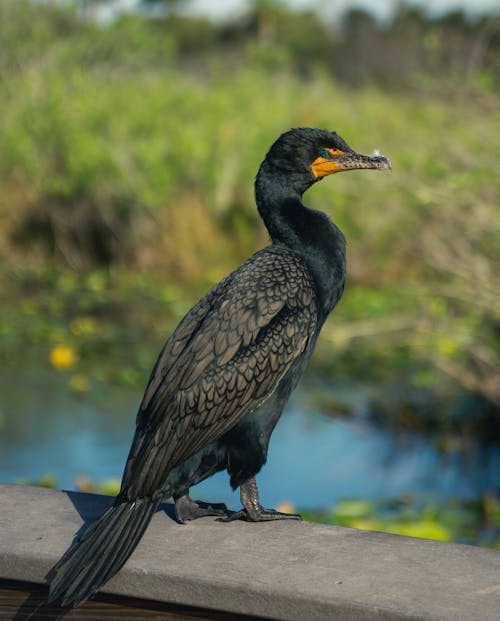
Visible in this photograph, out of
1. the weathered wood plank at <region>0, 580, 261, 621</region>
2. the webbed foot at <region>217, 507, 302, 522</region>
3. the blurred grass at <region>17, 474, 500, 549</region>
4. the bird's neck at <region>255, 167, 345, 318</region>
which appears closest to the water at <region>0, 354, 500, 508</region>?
the blurred grass at <region>17, 474, 500, 549</region>

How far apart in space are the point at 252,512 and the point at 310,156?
0.87 m

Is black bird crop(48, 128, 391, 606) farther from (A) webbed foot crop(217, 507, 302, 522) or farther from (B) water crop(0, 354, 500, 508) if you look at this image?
(B) water crop(0, 354, 500, 508)

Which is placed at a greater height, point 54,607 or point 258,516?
point 258,516

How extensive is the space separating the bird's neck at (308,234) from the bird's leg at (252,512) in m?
0.43

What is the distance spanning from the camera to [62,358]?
787cm

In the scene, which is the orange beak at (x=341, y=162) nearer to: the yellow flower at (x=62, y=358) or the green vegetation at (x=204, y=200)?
the green vegetation at (x=204, y=200)

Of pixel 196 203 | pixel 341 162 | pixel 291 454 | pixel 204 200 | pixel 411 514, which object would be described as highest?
pixel 204 200

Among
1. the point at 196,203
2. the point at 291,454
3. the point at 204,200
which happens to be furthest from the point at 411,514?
the point at 204,200

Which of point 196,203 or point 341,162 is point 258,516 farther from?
point 196,203

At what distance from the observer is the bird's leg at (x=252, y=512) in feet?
7.20

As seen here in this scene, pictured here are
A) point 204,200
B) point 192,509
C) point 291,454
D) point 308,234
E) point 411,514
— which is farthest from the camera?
point 204,200

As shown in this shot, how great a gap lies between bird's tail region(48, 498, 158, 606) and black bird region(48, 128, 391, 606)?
0.08 feet

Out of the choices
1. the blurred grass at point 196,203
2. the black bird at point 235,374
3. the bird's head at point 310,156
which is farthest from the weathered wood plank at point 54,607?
the blurred grass at point 196,203

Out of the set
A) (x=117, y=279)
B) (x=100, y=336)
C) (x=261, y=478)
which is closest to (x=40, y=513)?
(x=261, y=478)
